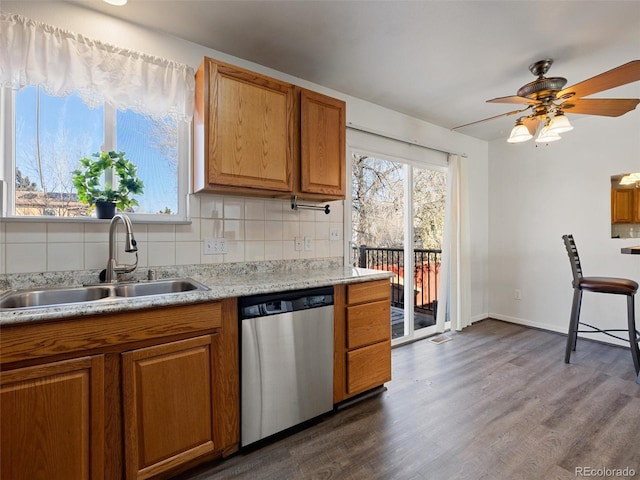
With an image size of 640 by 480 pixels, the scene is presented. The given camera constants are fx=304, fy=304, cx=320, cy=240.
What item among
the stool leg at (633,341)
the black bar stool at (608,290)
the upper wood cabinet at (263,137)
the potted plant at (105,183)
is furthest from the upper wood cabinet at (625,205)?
the potted plant at (105,183)

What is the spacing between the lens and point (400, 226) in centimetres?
339

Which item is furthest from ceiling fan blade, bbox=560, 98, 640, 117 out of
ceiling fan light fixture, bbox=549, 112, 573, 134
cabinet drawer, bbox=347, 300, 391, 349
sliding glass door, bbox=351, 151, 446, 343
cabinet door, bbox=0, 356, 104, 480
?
cabinet door, bbox=0, 356, 104, 480

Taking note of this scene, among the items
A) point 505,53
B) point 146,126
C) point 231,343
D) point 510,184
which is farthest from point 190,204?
point 510,184

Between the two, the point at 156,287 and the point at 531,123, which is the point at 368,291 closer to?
the point at 156,287

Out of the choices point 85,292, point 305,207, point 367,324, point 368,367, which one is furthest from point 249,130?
point 368,367

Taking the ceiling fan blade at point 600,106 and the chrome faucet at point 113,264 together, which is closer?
the chrome faucet at point 113,264

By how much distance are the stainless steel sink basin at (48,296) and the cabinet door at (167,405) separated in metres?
0.54

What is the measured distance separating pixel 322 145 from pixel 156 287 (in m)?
1.45

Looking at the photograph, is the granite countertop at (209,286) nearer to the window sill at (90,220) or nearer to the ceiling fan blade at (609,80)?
the window sill at (90,220)

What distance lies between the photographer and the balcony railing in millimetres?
3459

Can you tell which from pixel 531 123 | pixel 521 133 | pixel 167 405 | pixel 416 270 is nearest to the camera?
pixel 167 405

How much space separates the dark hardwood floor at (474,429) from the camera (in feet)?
4.93

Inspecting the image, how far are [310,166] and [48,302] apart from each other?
167cm

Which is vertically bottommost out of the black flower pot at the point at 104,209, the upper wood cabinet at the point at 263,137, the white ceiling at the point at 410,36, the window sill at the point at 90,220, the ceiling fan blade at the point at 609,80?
the window sill at the point at 90,220
